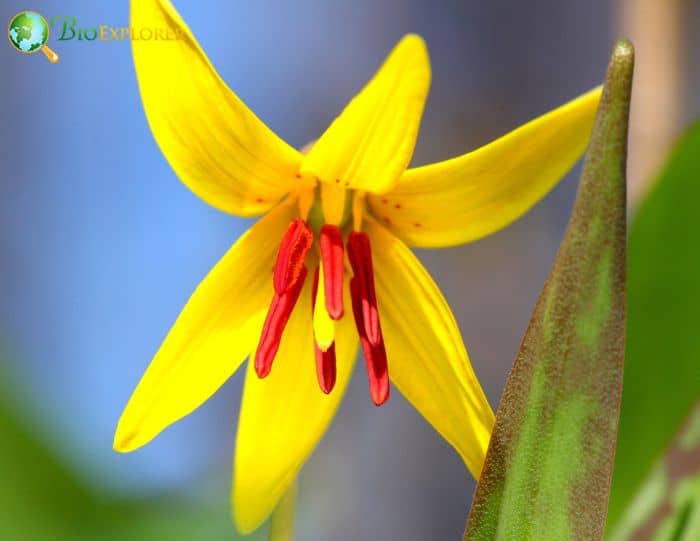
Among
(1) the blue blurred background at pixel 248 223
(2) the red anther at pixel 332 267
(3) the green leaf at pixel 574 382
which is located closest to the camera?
(3) the green leaf at pixel 574 382

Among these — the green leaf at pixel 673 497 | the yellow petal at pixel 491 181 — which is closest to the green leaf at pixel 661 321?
the green leaf at pixel 673 497

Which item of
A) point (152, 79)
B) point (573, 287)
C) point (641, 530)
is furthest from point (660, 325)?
point (152, 79)

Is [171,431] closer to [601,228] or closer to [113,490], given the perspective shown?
[113,490]

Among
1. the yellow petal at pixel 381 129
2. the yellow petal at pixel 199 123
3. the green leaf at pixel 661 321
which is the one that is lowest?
the green leaf at pixel 661 321

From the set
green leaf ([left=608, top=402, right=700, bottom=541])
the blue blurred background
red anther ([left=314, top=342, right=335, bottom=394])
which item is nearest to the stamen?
red anther ([left=314, top=342, right=335, bottom=394])

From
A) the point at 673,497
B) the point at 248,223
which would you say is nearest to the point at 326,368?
the point at 673,497

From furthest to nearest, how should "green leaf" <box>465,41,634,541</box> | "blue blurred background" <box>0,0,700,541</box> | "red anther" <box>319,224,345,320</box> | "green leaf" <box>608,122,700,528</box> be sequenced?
"blue blurred background" <box>0,0,700,541</box> → "green leaf" <box>608,122,700,528</box> → "red anther" <box>319,224,345,320</box> → "green leaf" <box>465,41,634,541</box>

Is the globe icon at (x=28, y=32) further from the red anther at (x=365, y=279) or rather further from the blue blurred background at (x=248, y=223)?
the blue blurred background at (x=248, y=223)

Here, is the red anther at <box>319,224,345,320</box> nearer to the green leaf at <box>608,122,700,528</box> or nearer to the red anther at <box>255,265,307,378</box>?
the red anther at <box>255,265,307,378</box>

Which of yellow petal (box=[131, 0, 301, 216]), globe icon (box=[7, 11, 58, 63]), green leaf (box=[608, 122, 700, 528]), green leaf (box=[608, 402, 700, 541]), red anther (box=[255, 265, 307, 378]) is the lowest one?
green leaf (box=[608, 402, 700, 541])
